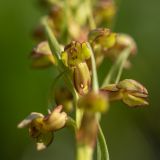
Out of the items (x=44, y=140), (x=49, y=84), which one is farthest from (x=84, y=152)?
(x=49, y=84)

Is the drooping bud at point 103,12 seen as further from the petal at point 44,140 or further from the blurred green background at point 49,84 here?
the blurred green background at point 49,84

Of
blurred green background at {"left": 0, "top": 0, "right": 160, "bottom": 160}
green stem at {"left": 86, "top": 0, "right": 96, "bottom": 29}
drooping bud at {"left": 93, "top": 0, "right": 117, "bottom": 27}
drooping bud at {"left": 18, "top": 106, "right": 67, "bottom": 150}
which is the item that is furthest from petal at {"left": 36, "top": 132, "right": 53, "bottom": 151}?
blurred green background at {"left": 0, "top": 0, "right": 160, "bottom": 160}

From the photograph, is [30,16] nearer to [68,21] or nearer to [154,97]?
[154,97]

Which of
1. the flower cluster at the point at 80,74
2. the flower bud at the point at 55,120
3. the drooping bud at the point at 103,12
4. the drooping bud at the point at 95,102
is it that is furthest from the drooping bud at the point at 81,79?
the drooping bud at the point at 103,12

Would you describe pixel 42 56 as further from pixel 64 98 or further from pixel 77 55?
pixel 77 55

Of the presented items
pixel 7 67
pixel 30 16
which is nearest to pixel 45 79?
pixel 7 67

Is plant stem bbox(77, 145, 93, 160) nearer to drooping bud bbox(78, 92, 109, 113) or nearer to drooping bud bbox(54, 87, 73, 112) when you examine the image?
drooping bud bbox(78, 92, 109, 113)
